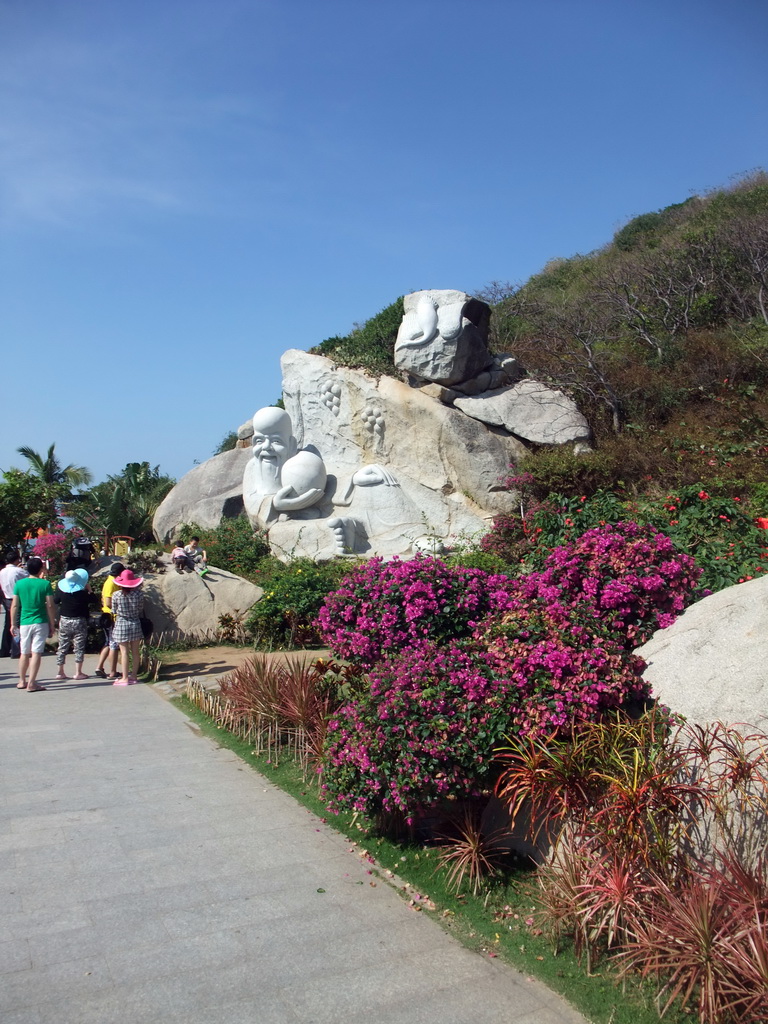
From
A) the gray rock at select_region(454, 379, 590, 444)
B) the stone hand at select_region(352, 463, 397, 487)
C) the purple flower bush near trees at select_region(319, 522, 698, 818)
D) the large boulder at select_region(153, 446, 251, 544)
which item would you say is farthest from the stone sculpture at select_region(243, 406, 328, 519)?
the purple flower bush near trees at select_region(319, 522, 698, 818)

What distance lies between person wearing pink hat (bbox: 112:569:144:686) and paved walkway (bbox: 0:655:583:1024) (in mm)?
2949

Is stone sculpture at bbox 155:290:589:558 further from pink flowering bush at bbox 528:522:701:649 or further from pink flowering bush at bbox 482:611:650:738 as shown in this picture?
pink flowering bush at bbox 482:611:650:738

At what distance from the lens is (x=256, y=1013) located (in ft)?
10.1

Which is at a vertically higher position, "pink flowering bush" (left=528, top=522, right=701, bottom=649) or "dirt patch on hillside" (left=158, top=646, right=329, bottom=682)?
"pink flowering bush" (left=528, top=522, right=701, bottom=649)

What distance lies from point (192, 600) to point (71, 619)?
7.21 feet

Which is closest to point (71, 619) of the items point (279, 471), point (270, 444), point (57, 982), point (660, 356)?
Result: point (57, 982)

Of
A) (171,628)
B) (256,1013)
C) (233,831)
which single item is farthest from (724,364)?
(256,1013)

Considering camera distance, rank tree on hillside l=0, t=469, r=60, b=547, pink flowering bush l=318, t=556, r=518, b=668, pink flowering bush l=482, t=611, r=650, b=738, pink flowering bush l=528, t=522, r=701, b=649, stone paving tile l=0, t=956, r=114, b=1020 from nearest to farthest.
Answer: stone paving tile l=0, t=956, r=114, b=1020
pink flowering bush l=482, t=611, r=650, b=738
pink flowering bush l=528, t=522, r=701, b=649
pink flowering bush l=318, t=556, r=518, b=668
tree on hillside l=0, t=469, r=60, b=547

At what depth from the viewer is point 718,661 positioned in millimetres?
4219

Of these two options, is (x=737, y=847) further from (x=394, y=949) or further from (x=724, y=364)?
(x=724, y=364)

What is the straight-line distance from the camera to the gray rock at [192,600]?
36.4 ft

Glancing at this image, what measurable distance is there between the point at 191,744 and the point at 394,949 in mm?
3520

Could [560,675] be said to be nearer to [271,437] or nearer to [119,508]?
[271,437]

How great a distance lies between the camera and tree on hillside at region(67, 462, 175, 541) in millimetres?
17438
